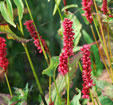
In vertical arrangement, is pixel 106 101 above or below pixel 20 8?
below

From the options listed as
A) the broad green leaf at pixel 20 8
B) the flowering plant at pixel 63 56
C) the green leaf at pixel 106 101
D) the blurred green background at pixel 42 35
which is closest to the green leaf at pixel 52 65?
the flowering plant at pixel 63 56

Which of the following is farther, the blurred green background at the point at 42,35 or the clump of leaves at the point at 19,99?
the blurred green background at the point at 42,35

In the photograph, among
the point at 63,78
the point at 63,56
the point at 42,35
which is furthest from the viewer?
the point at 42,35

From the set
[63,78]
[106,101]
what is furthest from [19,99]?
[106,101]

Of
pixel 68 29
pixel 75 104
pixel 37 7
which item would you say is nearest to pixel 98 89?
pixel 75 104

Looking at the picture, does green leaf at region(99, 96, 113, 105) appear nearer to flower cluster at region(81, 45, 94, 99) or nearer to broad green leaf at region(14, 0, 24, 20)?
flower cluster at region(81, 45, 94, 99)

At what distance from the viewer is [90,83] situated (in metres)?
0.57

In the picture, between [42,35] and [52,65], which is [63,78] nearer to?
[52,65]

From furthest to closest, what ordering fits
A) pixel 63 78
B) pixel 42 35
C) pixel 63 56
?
pixel 42 35 < pixel 63 78 < pixel 63 56

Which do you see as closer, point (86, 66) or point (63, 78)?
point (86, 66)

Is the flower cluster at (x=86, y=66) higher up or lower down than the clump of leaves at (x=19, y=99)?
higher up

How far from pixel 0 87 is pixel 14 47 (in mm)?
244

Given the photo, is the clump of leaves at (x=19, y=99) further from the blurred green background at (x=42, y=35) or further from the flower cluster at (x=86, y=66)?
the blurred green background at (x=42, y=35)

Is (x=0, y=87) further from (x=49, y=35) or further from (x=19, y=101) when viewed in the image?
(x=19, y=101)
